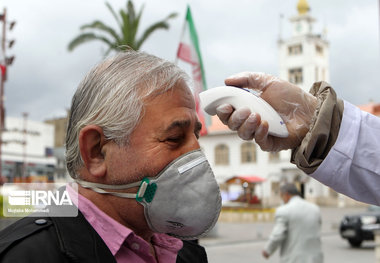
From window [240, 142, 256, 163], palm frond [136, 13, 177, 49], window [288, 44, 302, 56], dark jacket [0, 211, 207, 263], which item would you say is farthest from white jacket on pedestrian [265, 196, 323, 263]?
window [288, 44, 302, 56]

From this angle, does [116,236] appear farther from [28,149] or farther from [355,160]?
[28,149]

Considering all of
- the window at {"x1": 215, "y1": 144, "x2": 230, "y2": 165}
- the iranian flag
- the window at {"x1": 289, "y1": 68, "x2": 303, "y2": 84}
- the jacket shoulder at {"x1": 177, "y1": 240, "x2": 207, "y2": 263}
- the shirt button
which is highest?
the window at {"x1": 289, "y1": 68, "x2": 303, "y2": 84}

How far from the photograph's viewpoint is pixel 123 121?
1.87 meters

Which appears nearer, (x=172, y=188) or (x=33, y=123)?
(x=172, y=188)

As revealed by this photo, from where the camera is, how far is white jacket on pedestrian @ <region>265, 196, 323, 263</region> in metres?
6.71

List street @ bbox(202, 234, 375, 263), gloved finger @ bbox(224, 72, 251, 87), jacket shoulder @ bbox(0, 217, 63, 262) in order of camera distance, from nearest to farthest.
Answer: jacket shoulder @ bbox(0, 217, 63, 262) < gloved finger @ bbox(224, 72, 251, 87) < street @ bbox(202, 234, 375, 263)

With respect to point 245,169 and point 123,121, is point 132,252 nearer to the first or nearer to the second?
point 123,121

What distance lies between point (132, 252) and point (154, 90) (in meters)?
0.57

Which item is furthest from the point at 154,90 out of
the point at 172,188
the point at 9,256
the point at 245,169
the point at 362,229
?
the point at 245,169

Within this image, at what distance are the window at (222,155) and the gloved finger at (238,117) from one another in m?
60.1

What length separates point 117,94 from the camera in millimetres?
1889

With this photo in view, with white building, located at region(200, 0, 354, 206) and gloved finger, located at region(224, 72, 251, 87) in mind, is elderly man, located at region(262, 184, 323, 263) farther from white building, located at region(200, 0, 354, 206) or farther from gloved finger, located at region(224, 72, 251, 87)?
white building, located at region(200, 0, 354, 206)

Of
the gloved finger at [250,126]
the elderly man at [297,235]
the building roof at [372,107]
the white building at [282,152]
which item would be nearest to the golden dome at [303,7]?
the white building at [282,152]

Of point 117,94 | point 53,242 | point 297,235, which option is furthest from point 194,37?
point 53,242
